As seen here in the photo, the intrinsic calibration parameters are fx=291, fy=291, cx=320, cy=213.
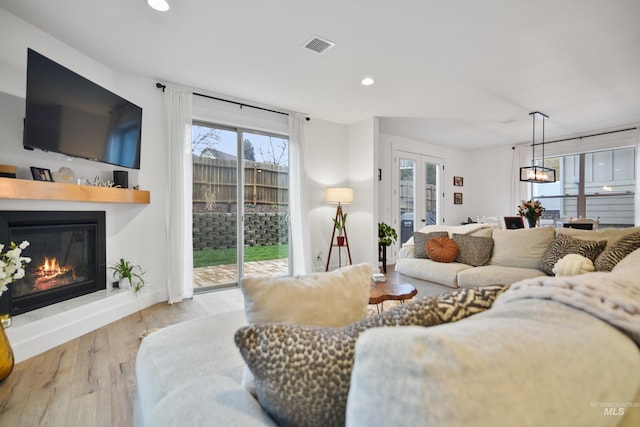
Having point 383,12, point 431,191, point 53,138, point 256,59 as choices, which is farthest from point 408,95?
point 53,138

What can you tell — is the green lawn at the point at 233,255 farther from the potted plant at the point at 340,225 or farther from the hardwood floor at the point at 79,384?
the hardwood floor at the point at 79,384

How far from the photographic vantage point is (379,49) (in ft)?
8.80

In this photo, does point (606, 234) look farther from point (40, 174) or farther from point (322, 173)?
point (40, 174)

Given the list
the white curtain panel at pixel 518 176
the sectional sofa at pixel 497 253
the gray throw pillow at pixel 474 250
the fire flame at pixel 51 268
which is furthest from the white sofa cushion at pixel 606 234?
the fire flame at pixel 51 268

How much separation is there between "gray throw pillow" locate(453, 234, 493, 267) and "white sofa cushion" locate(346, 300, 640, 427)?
2.86m

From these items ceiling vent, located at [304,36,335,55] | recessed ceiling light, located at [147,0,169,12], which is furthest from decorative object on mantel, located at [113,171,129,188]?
ceiling vent, located at [304,36,335,55]

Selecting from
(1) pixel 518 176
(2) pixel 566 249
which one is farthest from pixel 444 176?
(2) pixel 566 249

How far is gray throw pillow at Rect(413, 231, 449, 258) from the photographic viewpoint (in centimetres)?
346

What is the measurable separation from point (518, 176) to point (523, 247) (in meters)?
4.07

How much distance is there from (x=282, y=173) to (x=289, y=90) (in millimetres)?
1268

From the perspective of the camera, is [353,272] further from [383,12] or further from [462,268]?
[462,268]

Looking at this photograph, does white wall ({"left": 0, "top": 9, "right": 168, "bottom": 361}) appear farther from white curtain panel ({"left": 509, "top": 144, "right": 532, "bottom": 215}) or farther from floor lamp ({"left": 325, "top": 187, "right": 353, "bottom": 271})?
white curtain panel ({"left": 509, "top": 144, "right": 532, "bottom": 215})

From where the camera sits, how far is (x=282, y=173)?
14.6 ft

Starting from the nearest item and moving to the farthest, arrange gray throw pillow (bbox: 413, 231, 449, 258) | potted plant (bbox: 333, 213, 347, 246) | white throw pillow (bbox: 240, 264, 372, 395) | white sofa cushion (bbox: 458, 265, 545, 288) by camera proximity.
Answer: white throw pillow (bbox: 240, 264, 372, 395), white sofa cushion (bbox: 458, 265, 545, 288), gray throw pillow (bbox: 413, 231, 449, 258), potted plant (bbox: 333, 213, 347, 246)
